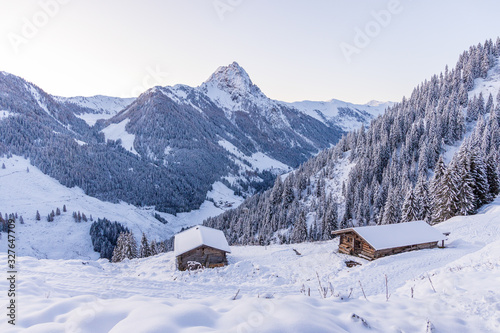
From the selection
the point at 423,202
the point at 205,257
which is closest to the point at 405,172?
the point at 423,202

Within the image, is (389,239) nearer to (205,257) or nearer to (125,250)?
(205,257)

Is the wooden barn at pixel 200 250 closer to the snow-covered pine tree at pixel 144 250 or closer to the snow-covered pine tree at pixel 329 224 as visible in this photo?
the snow-covered pine tree at pixel 144 250

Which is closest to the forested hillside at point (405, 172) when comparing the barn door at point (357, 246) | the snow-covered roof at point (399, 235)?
the snow-covered roof at point (399, 235)

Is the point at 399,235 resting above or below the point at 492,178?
below

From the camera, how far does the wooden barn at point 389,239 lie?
27.5m

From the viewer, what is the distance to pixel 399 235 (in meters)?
29.1

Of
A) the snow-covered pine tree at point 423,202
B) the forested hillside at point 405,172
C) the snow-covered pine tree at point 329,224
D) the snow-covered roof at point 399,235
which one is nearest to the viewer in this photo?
the snow-covered roof at point 399,235

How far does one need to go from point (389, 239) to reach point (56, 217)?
100121mm

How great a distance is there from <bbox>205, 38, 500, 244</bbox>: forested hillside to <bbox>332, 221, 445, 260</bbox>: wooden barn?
12.1 m

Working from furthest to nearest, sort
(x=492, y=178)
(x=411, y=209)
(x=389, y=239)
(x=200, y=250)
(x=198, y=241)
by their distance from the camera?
(x=411, y=209)
(x=492, y=178)
(x=198, y=241)
(x=200, y=250)
(x=389, y=239)

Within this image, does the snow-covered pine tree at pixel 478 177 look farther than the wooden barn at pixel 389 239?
Yes

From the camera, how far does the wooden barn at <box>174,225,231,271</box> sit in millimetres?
28812

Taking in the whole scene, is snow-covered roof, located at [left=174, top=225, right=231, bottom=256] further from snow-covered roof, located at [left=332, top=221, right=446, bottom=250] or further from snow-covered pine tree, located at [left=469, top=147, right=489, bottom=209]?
snow-covered pine tree, located at [left=469, top=147, right=489, bottom=209]

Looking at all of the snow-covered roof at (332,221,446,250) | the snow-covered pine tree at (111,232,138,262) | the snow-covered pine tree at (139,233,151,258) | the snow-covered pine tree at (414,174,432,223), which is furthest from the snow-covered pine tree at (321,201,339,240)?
the snow-covered pine tree at (111,232,138,262)
